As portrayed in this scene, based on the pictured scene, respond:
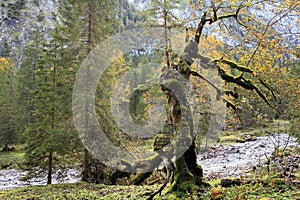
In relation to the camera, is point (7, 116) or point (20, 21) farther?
point (20, 21)

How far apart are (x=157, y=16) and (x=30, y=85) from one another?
25.4 meters

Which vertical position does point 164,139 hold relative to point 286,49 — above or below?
below

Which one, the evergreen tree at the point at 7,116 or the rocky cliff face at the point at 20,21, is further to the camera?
the rocky cliff face at the point at 20,21

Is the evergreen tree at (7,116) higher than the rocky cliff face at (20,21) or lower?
Answer: lower

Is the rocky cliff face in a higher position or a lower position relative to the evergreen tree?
higher

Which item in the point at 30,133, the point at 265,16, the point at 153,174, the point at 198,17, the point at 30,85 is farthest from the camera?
the point at 30,85

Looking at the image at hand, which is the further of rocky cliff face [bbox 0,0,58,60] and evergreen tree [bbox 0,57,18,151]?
rocky cliff face [bbox 0,0,58,60]

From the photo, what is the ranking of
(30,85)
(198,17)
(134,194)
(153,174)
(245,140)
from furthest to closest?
(30,85)
(245,140)
(153,174)
(198,17)
(134,194)

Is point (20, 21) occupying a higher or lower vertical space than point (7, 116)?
higher

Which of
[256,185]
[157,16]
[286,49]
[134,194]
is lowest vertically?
[134,194]

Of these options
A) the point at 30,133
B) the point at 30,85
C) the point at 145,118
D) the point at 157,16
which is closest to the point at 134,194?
the point at 157,16

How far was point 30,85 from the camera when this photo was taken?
30.8 m

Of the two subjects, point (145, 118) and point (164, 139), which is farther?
point (145, 118)

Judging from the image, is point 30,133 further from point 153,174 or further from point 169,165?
point 169,165
